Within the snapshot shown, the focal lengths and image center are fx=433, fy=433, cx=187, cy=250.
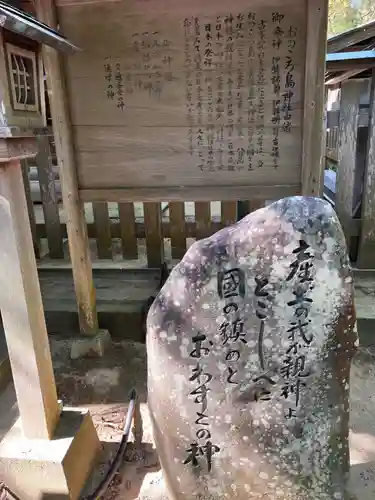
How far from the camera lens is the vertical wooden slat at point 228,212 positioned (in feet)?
15.9

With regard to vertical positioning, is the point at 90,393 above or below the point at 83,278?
below

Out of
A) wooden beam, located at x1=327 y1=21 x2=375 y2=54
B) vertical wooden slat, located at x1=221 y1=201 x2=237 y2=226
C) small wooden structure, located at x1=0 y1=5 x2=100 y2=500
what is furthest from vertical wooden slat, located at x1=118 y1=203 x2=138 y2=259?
wooden beam, located at x1=327 y1=21 x2=375 y2=54

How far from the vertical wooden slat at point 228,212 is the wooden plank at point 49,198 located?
1961mm

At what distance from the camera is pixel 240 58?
2.96 m

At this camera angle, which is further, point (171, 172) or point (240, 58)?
point (171, 172)

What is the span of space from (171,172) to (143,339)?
70.5 inches

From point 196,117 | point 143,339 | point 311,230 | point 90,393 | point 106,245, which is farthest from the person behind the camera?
point 106,245

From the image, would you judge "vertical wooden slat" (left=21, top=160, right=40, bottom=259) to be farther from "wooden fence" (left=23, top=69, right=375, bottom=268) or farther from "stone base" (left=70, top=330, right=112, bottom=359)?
"stone base" (left=70, top=330, right=112, bottom=359)

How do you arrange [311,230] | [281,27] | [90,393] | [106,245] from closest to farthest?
[311,230], [281,27], [90,393], [106,245]

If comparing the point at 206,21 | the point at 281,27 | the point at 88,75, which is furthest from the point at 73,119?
the point at 281,27

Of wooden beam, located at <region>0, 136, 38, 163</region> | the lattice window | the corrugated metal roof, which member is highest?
the corrugated metal roof

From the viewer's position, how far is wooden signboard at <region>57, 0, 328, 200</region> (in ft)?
9.54

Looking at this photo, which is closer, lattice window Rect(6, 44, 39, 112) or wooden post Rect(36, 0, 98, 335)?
lattice window Rect(6, 44, 39, 112)

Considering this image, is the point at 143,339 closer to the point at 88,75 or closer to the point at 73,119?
the point at 73,119
